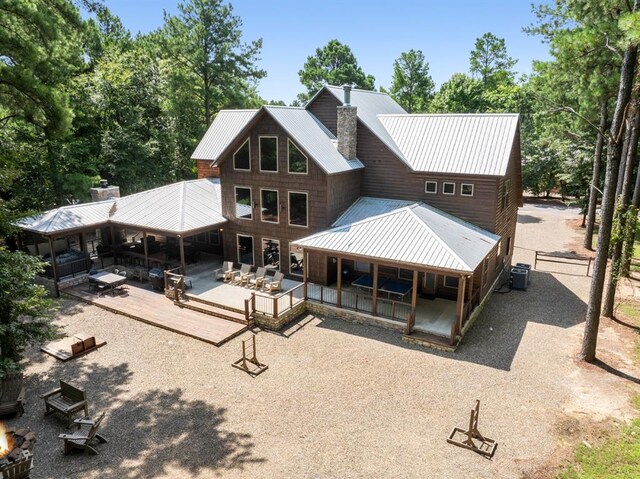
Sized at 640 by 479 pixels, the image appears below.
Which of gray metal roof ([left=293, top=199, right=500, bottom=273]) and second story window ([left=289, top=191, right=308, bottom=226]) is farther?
second story window ([left=289, top=191, right=308, bottom=226])

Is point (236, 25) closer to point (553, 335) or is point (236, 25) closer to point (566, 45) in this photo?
point (566, 45)

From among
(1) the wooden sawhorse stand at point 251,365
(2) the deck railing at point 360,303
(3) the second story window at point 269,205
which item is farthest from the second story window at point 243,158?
(1) the wooden sawhorse stand at point 251,365

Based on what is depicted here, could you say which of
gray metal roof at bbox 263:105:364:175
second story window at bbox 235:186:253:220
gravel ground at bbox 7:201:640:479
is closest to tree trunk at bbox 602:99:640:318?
gravel ground at bbox 7:201:640:479

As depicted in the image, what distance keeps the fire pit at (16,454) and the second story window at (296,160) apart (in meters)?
12.6

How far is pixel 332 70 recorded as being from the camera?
63.3 meters

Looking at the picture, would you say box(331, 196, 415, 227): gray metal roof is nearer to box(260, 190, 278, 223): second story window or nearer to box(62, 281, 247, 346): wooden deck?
box(260, 190, 278, 223): second story window

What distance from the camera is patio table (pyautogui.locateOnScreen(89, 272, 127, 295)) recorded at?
18.0m

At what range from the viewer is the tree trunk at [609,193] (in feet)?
36.6

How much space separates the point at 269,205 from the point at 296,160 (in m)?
2.51

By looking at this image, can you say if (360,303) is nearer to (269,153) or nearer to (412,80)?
(269,153)

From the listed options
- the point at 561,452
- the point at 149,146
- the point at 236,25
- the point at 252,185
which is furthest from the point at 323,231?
the point at 236,25

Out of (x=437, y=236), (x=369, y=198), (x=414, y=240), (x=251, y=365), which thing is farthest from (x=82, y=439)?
(x=369, y=198)

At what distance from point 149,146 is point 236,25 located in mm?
13258

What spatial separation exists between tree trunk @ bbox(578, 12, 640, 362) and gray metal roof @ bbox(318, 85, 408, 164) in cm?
821
